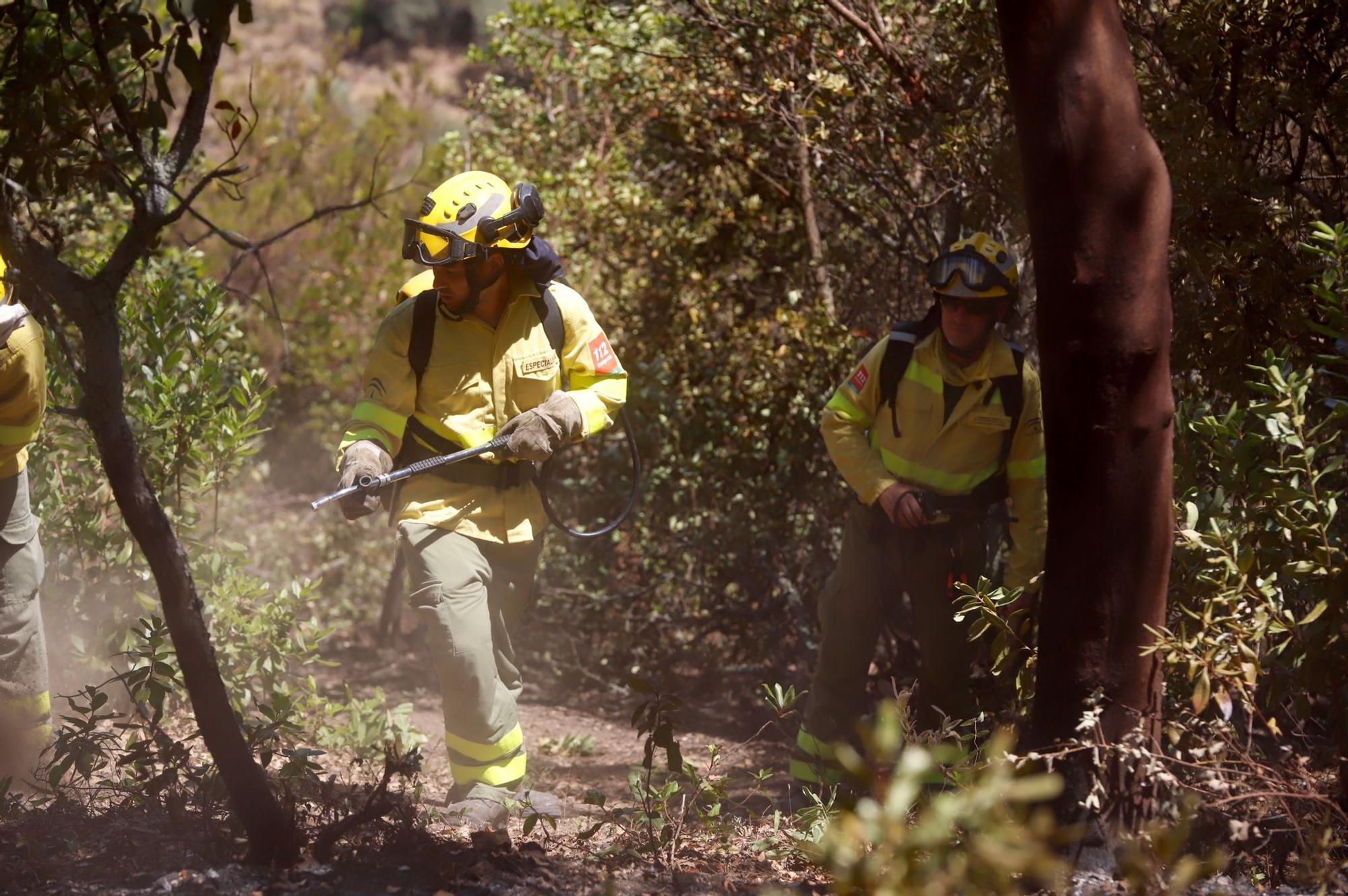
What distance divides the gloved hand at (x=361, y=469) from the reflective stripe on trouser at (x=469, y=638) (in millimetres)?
192

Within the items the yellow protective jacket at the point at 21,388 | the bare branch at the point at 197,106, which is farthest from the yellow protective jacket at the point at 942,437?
the yellow protective jacket at the point at 21,388

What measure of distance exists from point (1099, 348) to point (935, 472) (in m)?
1.65

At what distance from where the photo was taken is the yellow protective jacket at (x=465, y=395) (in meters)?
4.02

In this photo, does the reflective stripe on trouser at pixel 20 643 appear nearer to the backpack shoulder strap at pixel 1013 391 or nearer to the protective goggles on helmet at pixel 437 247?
the protective goggles on helmet at pixel 437 247

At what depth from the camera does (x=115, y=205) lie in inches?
273

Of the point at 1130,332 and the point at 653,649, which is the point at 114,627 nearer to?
the point at 653,649

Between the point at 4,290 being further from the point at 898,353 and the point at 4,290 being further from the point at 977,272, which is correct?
the point at 977,272

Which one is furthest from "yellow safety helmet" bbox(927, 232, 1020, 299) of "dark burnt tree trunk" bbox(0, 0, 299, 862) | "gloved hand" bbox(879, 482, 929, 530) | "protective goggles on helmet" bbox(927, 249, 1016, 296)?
"dark burnt tree trunk" bbox(0, 0, 299, 862)

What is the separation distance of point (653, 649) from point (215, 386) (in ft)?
8.24

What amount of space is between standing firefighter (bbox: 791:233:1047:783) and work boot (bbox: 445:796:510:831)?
1.05 metres

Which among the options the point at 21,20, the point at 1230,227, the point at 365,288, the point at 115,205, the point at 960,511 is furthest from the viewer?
the point at 365,288

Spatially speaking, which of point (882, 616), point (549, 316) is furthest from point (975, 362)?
point (549, 316)

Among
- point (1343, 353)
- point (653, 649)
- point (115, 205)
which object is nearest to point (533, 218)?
point (1343, 353)

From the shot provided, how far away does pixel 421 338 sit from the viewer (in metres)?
4.00
